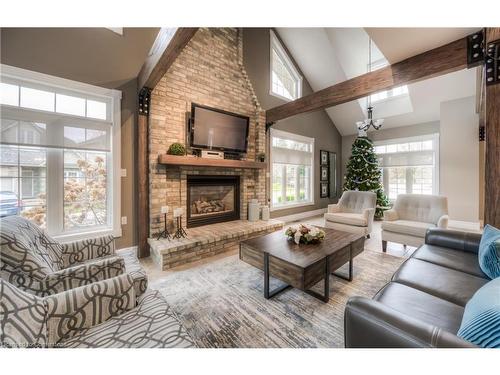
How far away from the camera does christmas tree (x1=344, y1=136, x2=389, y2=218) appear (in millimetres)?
5820

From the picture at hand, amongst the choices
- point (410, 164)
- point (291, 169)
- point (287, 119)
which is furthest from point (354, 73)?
point (410, 164)

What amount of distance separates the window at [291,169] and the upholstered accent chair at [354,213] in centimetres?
148

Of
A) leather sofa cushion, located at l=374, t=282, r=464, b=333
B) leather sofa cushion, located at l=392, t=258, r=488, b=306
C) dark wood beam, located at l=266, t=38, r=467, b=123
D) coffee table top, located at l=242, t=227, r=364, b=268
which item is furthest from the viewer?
dark wood beam, located at l=266, t=38, r=467, b=123

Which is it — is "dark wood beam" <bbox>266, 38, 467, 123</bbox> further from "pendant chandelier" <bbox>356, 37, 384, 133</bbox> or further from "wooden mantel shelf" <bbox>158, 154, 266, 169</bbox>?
"wooden mantel shelf" <bbox>158, 154, 266, 169</bbox>

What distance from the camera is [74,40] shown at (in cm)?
252

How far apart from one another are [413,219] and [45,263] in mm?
4510

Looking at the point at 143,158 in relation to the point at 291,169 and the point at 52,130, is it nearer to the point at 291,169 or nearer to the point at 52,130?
the point at 52,130

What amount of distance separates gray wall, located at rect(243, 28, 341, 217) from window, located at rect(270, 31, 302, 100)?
19 cm

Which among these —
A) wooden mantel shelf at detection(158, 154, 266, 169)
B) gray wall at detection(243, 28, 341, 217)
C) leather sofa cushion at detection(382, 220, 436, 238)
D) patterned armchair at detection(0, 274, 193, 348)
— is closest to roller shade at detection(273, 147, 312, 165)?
gray wall at detection(243, 28, 341, 217)

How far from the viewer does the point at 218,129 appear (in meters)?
3.77

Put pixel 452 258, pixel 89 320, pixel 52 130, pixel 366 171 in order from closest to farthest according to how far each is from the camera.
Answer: pixel 89 320
pixel 452 258
pixel 52 130
pixel 366 171
